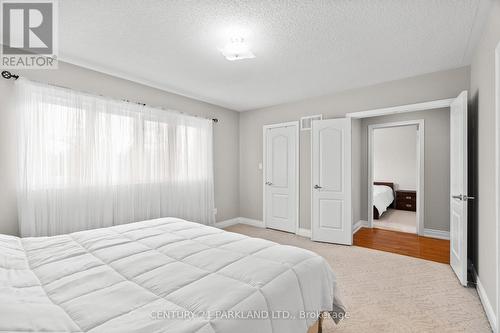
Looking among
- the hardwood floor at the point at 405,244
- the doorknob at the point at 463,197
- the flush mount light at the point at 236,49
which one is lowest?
the hardwood floor at the point at 405,244

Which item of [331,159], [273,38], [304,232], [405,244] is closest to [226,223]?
[304,232]

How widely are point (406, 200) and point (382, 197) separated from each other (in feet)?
4.48

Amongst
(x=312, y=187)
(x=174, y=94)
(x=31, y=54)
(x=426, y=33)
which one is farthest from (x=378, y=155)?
(x=31, y=54)

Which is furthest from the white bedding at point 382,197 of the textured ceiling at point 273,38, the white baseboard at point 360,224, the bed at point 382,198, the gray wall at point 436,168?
the textured ceiling at point 273,38

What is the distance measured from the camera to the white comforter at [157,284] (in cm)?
98

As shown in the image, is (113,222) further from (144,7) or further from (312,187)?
(312,187)

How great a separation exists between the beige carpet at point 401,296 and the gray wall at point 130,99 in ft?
8.26

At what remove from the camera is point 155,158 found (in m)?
3.87

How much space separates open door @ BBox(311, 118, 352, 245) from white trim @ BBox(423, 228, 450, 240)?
5.89ft

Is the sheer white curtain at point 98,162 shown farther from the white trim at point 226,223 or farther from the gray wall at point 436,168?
the gray wall at point 436,168

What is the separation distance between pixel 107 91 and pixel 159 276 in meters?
2.98

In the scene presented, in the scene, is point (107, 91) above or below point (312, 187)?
above

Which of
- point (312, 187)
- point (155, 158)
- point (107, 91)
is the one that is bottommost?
point (312, 187)

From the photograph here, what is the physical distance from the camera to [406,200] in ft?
22.3
